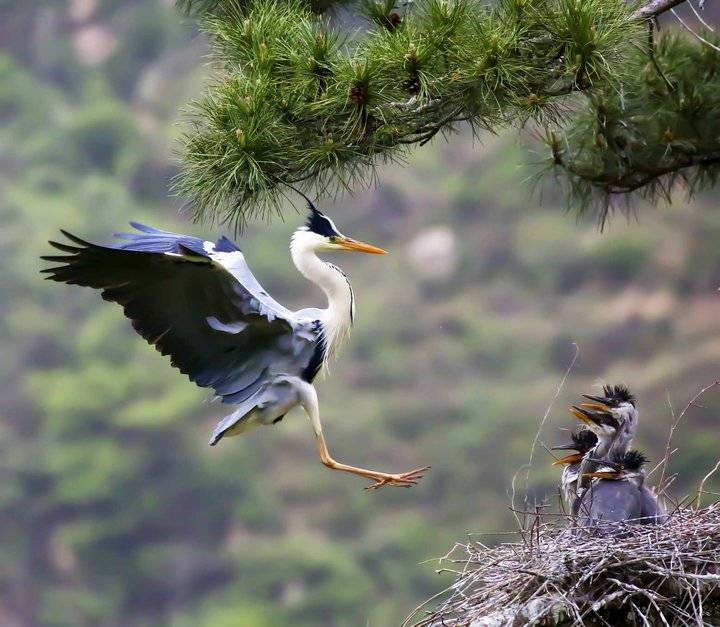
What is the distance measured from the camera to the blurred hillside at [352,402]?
7.08 metres

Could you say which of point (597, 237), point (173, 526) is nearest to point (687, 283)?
point (597, 237)

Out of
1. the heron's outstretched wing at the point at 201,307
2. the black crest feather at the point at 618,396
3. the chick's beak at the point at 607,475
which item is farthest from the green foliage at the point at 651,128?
the heron's outstretched wing at the point at 201,307

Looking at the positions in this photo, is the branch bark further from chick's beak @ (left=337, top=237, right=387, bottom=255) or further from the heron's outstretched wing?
the heron's outstretched wing

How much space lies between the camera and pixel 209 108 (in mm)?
2336

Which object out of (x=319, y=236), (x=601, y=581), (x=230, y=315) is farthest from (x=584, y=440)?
(x=230, y=315)

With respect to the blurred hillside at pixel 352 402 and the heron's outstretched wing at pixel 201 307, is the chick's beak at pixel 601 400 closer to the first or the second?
the heron's outstretched wing at pixel 201 307

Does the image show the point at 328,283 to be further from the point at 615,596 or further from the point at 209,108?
the point at 615,596

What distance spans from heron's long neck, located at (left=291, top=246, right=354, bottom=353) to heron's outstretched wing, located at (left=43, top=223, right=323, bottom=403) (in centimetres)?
4

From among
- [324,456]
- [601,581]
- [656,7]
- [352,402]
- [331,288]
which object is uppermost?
[352,402]

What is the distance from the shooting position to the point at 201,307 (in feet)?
7.55

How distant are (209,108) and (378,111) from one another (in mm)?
327

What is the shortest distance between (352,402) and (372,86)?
5.11 m

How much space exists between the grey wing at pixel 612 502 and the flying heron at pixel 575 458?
0.19 metres

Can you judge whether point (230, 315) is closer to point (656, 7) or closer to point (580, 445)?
point (580, 445)
